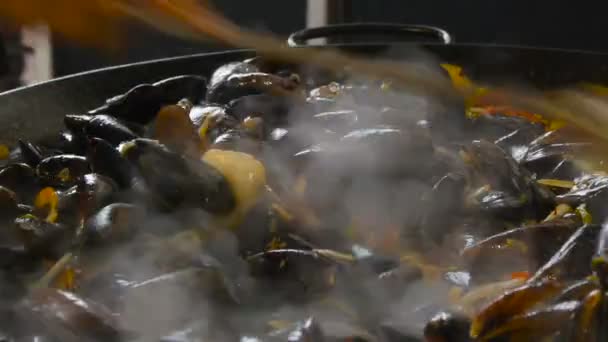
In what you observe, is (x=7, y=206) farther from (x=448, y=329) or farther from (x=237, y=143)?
(x=448, y=329)

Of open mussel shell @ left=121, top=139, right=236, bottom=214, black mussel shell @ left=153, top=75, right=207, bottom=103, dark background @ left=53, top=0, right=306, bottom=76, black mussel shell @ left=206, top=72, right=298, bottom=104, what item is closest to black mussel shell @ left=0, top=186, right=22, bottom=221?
open mussel shell @ left=121, top=139, right=236, bottom=214

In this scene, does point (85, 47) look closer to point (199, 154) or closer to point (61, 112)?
point (61, 112)

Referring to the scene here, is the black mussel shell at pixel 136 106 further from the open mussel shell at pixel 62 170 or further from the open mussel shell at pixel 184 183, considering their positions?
the open mussel shell at pixel 184 183

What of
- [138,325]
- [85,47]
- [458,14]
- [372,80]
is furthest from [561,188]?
[85,47]

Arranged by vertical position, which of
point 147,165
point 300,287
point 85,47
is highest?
point 147,165

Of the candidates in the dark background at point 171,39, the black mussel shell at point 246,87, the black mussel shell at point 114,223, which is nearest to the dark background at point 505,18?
the dark background at point 171,39

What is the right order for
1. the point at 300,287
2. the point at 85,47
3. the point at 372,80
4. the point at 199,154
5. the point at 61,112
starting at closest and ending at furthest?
the point at 300,287 → the point at 199,154 → the point at 61,112 → the point at 372,80 → the point at 85,47

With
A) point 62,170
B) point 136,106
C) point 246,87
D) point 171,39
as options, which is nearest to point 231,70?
point 246,87
